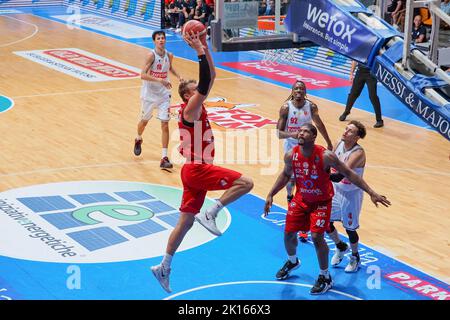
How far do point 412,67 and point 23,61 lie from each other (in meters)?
15.6

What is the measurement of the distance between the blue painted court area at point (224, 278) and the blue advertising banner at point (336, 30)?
7.86ft

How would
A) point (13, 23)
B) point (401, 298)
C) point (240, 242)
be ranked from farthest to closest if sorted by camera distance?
point (13, 23), point (240, 242), point (401, 298)

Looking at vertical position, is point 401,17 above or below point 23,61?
above

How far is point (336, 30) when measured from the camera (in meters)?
7.36

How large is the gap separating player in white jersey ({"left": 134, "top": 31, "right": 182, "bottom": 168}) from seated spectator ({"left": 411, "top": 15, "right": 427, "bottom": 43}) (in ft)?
13.5

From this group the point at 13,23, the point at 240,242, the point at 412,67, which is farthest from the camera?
the point at 13,23

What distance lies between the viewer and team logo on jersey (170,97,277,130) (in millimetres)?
14781

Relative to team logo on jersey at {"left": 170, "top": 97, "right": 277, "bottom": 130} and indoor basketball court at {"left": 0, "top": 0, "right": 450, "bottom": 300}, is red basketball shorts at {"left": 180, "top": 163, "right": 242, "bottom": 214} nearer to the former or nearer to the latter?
indoor basketball court at {"left": 0, "top": 0, "right": 450, "bottom": 300}

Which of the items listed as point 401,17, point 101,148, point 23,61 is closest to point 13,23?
point 23,61

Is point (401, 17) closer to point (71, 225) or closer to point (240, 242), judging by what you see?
point (240, 242)

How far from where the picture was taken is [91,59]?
2119 centimetres

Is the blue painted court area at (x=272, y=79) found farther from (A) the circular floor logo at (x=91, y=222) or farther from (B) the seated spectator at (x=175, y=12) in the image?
(A) the circular floor logo at (x=91, y=222)

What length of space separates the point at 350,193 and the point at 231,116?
722 cm
